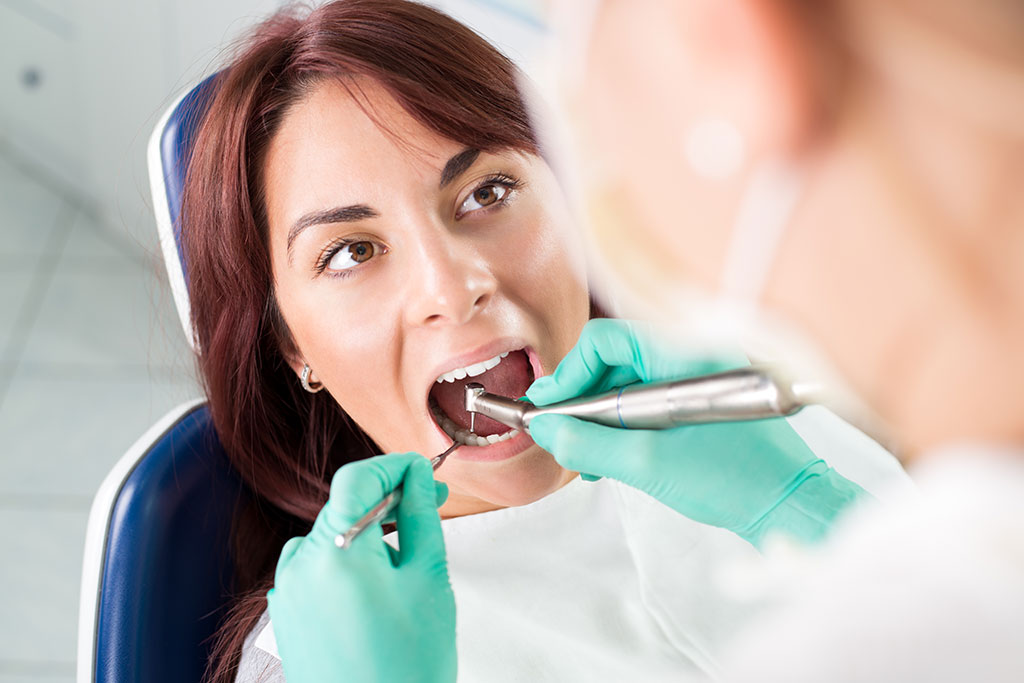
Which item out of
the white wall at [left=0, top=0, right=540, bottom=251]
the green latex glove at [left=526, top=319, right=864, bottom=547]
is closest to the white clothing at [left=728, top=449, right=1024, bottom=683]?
the green latex glove at [left=526, top=319, right=864, bottom=547]

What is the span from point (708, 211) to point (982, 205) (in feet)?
0.41

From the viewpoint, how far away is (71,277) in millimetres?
2918

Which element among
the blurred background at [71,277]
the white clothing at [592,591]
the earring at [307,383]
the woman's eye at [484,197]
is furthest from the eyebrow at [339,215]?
the blurred background at [71,277]

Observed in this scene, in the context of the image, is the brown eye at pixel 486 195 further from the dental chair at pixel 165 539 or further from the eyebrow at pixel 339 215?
the dental chair at pixel 165 539

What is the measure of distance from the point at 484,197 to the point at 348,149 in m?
0.17

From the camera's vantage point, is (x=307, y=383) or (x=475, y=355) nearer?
(x=475, y=355)

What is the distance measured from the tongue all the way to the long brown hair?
231mm

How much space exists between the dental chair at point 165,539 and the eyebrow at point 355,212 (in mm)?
296

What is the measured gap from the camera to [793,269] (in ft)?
1.48

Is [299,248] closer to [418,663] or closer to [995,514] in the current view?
[418,663]

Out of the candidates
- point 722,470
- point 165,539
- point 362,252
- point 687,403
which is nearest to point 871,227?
point 687,403

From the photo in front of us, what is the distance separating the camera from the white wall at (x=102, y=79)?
229 centimetres

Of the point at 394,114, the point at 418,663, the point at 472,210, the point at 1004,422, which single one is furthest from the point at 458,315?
the point at 1004,422

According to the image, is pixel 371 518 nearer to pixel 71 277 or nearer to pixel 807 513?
pixel 807 513
